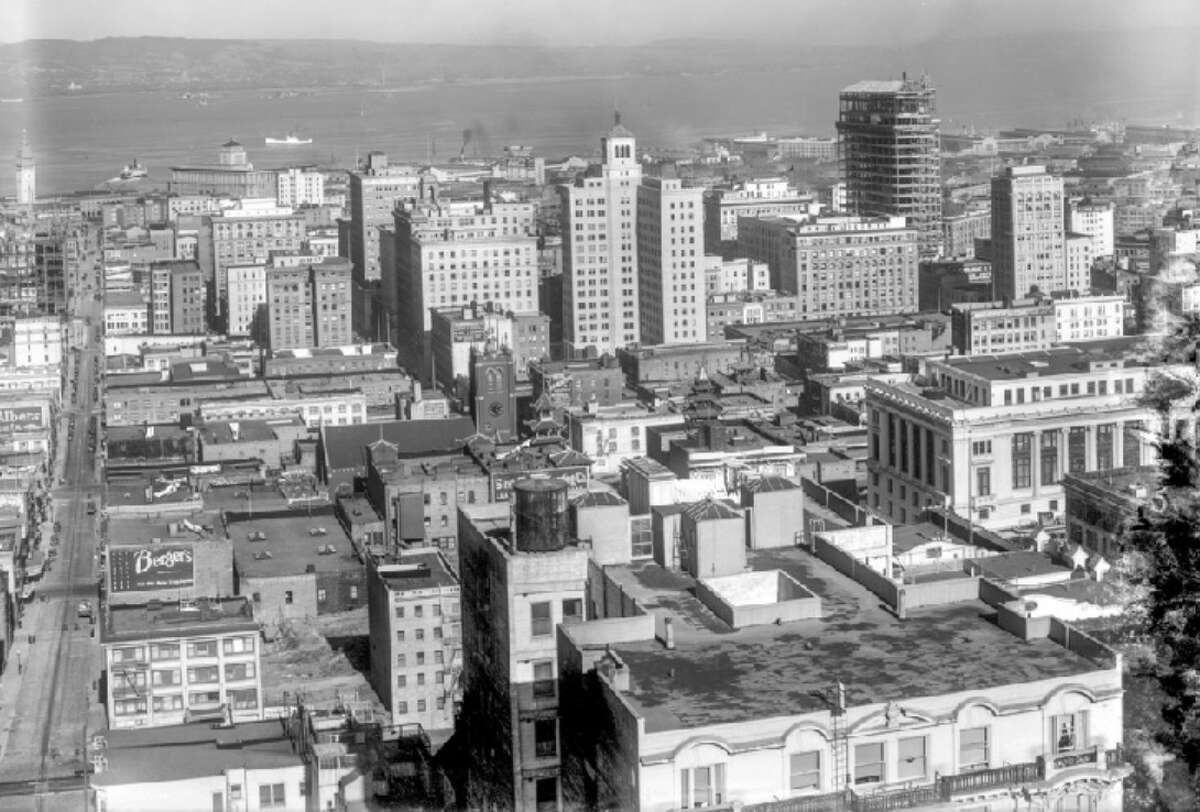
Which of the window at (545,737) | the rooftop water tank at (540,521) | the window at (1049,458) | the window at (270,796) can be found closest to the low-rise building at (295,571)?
the window at (1049,458)

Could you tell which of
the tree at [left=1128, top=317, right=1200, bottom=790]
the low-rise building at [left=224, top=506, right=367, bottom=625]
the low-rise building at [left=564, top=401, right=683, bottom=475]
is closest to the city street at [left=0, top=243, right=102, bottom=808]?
the low-rise building at [left=224, top=506, right=367, bottom=625]

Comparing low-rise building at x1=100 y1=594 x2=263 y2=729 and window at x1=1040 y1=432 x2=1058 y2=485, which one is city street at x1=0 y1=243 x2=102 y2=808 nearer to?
low-rise building at x1=100 y1=594 x2=263 y2=729

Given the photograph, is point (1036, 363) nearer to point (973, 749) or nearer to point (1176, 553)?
point (973, 749)

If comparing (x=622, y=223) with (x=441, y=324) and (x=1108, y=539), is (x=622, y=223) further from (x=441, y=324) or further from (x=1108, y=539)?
(x=1108, y=539)

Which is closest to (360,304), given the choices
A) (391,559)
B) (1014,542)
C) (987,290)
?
(987,290)

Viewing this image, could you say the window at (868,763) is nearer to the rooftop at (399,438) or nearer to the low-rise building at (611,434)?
the low-rise building at (611,434)

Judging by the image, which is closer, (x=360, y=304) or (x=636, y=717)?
(x=636, y=717)

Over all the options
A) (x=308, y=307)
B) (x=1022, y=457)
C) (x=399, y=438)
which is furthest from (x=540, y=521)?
(x=308, y=307)
